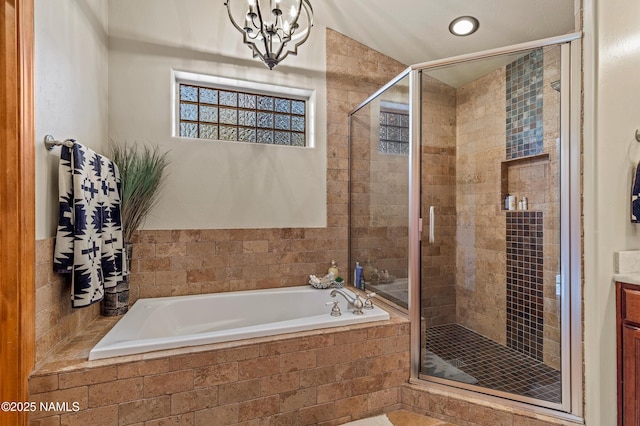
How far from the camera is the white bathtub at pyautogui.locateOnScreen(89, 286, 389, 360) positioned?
1.54 m

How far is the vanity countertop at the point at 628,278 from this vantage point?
4.86 feet

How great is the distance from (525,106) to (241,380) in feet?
8.58

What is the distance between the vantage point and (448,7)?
7.11 feet

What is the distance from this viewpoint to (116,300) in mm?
2031

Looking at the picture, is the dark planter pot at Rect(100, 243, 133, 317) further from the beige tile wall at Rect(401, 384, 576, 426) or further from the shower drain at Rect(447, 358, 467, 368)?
the shower drain at Rect(447, 358, 467, 368)

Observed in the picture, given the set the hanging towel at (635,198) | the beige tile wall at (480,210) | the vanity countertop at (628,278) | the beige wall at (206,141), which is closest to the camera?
the vanity countertop at (628,278)

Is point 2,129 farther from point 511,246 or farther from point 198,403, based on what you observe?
point 511,246

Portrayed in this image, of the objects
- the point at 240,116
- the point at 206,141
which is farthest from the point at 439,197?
the point at 206,141

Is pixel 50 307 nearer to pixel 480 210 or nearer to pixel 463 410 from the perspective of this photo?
pixel 463 410

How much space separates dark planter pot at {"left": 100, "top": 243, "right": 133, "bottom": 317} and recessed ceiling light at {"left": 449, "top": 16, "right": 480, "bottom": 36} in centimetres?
292

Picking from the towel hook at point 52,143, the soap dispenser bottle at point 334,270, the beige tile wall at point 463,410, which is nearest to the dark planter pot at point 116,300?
the towel hook at point 52,143

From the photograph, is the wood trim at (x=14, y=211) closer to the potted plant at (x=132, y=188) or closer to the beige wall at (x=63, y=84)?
the beige wall at (x=63, y=84)

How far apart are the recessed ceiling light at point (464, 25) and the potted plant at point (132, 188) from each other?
8.01 feet

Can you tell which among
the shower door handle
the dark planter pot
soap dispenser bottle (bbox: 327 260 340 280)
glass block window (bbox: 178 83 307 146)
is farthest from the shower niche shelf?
the dark planter pot
